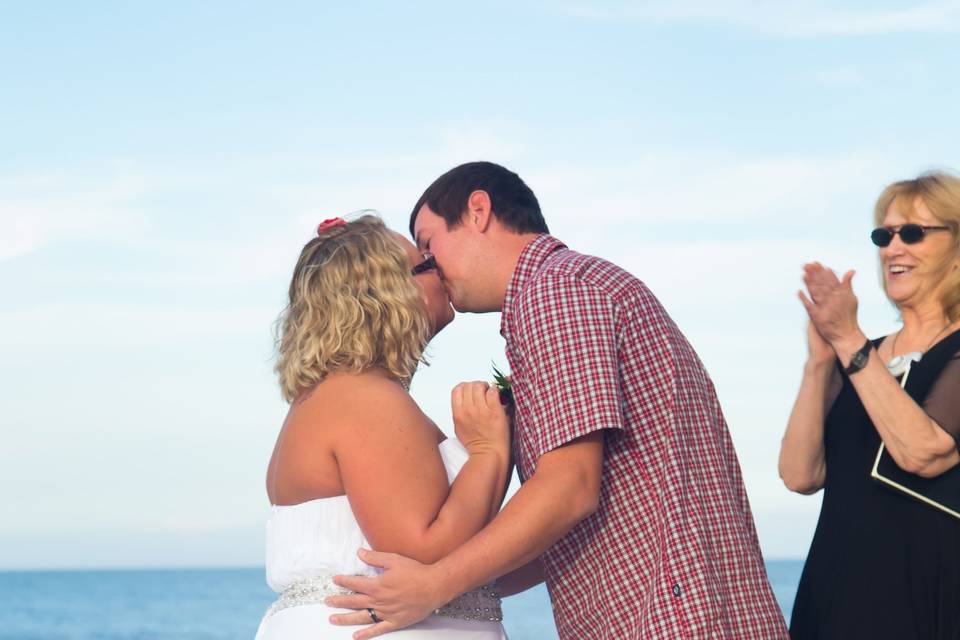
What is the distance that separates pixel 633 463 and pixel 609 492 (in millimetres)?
109

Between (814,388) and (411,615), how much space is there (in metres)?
1.51

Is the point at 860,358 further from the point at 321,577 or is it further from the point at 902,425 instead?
the point at 321,577

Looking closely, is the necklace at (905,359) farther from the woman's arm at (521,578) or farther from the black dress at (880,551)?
the woman's arm at (521,578)

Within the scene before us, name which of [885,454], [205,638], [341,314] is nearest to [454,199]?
[341,314]

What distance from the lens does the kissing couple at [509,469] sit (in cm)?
333

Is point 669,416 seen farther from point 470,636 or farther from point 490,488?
point 470,636

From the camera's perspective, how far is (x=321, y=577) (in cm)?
365

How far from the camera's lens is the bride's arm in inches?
136

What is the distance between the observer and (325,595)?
3.61 m

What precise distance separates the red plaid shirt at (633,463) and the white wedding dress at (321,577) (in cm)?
29

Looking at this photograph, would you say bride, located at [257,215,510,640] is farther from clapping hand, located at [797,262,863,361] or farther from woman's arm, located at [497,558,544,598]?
clapping hand, located at [797,262,863,361]

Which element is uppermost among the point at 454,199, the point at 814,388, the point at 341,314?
Answer: the point at 454,199

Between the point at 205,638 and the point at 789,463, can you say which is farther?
the point at 205,638

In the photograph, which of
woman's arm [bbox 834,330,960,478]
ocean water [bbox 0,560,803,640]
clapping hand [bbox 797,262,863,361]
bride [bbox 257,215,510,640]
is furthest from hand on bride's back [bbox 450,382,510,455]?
ocean water [bbox 0,560,803,640]
